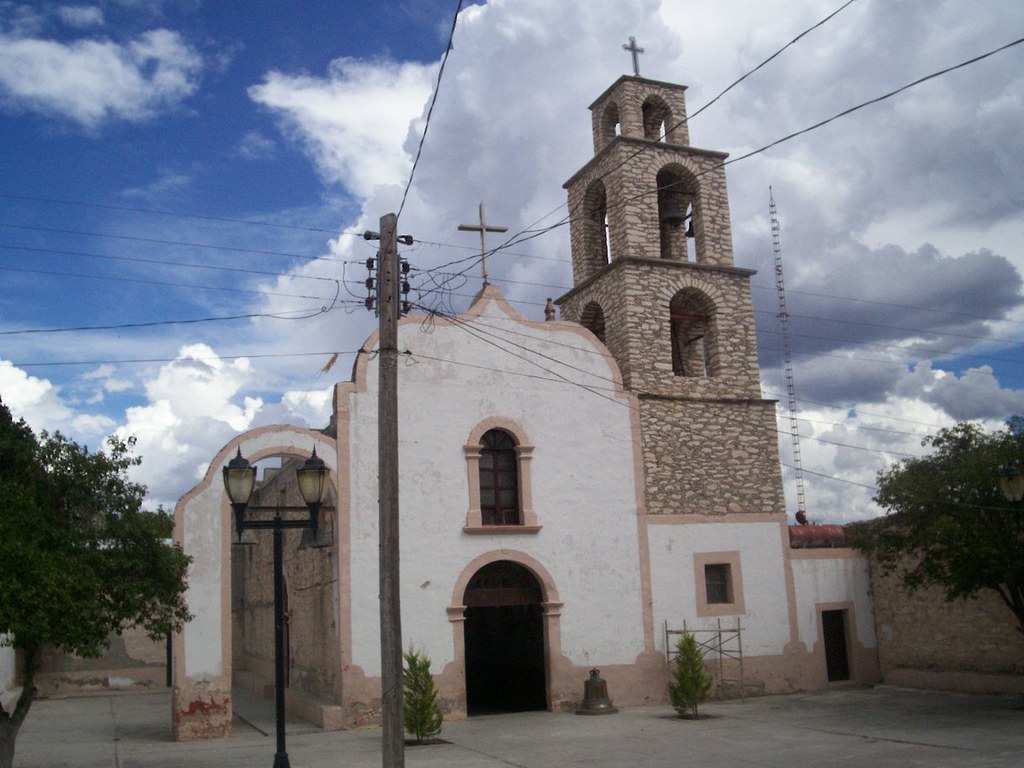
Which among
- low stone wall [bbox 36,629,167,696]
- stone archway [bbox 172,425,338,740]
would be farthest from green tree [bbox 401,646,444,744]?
low stone wall [bbox 36,629,167,696]

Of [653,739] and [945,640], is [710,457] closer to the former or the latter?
[945,640]

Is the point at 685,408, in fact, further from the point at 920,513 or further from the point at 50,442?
the point at 50,442

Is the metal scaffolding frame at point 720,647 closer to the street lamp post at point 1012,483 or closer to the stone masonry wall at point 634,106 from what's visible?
the street lamp post at point 1012,483

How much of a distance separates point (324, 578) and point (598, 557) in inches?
225

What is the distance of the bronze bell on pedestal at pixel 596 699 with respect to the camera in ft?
63.1

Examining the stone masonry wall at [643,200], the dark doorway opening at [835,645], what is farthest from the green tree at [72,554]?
the dark doorway opening at [835,645]

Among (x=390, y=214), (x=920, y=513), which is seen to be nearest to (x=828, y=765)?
(x=920, y=513)

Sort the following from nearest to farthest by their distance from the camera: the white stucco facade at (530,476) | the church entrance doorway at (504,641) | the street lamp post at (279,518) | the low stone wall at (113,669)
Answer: the street lamp post at (279,518), the white stucco facade at (530,476), the church entrance doorway at (504,641), the low stone wall at (113,669)

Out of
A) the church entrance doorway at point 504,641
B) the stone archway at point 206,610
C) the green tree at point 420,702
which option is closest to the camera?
the green tree at point 420,702

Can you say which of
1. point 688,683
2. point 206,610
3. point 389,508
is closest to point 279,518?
point 389,508

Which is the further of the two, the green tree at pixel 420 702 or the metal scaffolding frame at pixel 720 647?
the metal scaffolding frame at pixel 720 647

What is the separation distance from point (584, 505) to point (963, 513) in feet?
23.9

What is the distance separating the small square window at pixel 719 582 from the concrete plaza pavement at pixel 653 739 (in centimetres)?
217

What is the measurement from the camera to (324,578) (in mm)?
20344
